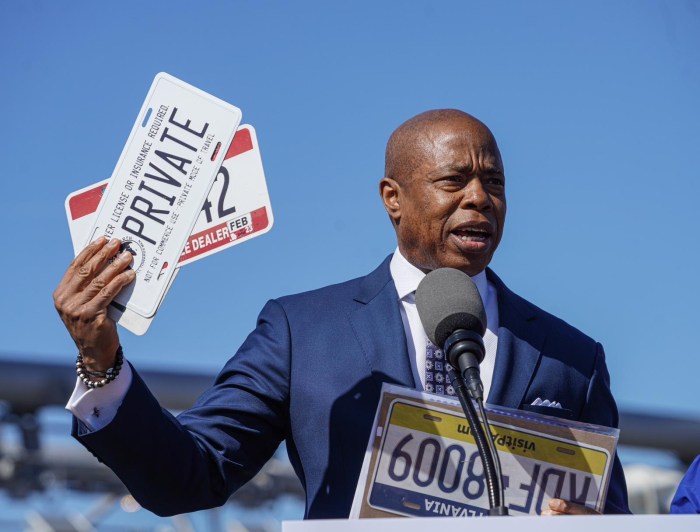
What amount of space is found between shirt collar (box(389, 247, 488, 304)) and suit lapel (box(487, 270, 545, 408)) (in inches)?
2.2

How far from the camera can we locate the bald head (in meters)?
3.78

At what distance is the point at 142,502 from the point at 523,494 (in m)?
1.01

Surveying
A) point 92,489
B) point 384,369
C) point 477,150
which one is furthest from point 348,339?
point 92,489

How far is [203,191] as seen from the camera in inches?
122

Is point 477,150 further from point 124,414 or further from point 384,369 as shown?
point 124,414

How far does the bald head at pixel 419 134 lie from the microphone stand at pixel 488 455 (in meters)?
1.30

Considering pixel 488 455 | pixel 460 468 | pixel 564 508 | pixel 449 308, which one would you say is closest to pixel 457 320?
pixel 449 308

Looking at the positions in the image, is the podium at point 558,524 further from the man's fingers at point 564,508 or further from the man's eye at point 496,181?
the man's eye at point 496,181

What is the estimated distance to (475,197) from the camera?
11.8 feet

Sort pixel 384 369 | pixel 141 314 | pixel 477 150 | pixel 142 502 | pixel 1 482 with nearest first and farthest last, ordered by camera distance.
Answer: pixel 141 314 → pixel 142 502 → pixel 384 369 → pixel 477 150 → pixel 1 482

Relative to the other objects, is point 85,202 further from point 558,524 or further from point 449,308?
point 558,524

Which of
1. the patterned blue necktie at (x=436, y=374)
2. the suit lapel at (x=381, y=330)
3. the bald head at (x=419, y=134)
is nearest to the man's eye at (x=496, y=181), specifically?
the bald head at (x=419, y=134)

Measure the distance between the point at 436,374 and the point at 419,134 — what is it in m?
0.80

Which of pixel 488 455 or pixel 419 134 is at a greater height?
pixel 419 134
